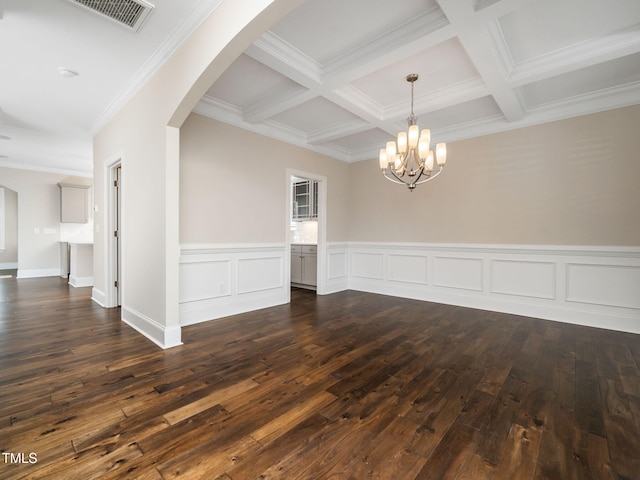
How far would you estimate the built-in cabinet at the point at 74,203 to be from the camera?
23.6ft

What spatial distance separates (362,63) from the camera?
2674 mm

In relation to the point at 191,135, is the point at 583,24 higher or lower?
higher

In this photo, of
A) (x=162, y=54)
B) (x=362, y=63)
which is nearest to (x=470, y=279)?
(x=362, y=63)

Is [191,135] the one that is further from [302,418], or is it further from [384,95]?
[302,418]

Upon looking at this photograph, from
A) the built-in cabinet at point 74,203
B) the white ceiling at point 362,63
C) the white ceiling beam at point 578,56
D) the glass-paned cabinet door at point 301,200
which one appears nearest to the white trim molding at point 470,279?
the glass-paned cabinet door at point 301,200

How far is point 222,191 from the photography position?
3.83 metres

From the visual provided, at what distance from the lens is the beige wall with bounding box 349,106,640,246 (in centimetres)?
341

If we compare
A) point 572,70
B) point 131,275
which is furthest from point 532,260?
point 131,275

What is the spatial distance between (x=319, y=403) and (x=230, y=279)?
8.01 ft

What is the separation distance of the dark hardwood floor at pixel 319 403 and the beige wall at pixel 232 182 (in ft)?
4.45

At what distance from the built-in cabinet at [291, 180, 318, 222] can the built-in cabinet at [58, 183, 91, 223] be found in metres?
5.60

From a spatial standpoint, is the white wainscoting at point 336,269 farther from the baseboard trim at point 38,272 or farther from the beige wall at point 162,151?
the baseboard trim at point 38,272

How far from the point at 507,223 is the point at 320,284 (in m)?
3.18

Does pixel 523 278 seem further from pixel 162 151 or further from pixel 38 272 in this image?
pixel 38 272
